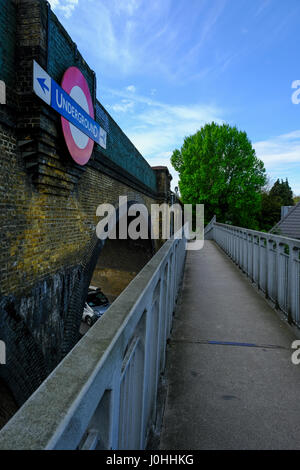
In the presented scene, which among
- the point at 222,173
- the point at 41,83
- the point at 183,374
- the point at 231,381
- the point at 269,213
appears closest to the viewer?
the point at 231,381

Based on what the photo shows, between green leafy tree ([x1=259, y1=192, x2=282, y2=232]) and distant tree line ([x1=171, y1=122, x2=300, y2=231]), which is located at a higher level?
distant tree line ([x1=171, y1=122, x2=300, y2=231])

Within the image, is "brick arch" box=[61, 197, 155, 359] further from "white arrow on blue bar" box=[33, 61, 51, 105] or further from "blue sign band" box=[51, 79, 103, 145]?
"white arrow on blue bar" box=[33, 61, 51, 105]

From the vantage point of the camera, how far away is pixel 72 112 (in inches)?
211

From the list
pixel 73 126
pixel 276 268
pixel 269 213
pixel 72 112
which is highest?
pixel 72 112

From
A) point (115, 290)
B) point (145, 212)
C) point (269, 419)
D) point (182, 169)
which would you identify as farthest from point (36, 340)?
point (182, 169)

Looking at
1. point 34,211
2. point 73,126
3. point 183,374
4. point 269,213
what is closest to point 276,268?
point 183,374

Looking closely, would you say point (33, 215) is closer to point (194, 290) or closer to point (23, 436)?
point (194, 290)

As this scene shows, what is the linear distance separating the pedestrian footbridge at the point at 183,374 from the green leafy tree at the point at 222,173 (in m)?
22.4

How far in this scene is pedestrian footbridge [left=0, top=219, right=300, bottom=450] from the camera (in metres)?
0.77

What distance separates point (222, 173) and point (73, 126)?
23981 mm

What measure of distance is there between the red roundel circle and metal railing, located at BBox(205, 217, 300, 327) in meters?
3.80

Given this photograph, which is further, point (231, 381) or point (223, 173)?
point (223, 173)

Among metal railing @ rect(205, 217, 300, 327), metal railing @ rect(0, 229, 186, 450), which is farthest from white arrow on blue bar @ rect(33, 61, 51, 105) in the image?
metal railing @ rect(205, 217, 300, 327)

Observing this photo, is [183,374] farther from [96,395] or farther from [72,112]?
[72,112]
